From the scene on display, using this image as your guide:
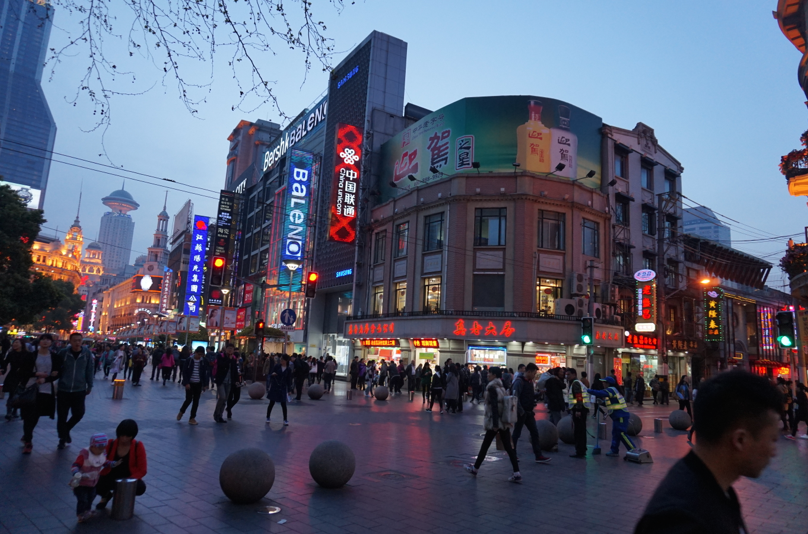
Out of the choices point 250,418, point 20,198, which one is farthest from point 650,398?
point 20,198

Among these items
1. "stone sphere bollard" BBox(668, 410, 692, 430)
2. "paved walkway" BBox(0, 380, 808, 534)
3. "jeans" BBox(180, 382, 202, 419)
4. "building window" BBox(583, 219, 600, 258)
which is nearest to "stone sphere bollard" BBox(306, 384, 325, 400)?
"paved walkway" BBox(0, 380, 808, 534)

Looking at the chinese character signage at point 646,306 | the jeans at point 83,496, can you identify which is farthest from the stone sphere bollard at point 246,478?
the chinese character signage at point 646,306

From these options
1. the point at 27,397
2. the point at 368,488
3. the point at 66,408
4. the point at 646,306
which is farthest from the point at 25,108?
the point at 368,488

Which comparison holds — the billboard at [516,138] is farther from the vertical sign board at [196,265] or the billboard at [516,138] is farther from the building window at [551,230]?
the vertical sign board at [196,265]

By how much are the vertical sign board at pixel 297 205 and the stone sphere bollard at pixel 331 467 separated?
3729 cm

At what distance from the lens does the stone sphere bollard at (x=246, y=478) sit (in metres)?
6.69

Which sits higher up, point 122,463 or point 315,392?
point 122,463

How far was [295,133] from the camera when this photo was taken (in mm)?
56531

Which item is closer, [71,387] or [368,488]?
[368,488]

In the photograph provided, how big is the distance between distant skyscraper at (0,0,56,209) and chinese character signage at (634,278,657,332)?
1241 inches

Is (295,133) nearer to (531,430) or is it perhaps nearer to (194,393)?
(194,393)

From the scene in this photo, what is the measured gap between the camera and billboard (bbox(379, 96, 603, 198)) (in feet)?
109

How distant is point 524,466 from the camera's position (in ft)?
33.1

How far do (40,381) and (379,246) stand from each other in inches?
1230
